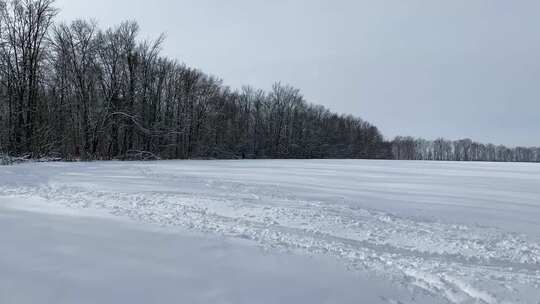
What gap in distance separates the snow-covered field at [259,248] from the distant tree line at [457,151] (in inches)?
4322

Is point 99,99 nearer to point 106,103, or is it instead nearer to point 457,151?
point 106,103

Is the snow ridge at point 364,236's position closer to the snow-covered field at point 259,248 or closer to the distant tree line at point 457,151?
the snow-covered field at point 259,248

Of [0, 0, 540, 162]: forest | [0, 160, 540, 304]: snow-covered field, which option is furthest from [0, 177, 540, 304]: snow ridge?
[0, 0, 540, 162]: forest

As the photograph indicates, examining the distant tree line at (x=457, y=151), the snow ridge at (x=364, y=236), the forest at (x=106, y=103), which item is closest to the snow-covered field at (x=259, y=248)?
the snow ridge at (x=364, y=236)

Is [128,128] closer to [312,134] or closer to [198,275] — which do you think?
[198,275]

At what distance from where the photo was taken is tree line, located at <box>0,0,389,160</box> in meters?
26.2

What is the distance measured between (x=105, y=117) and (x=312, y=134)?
149ft

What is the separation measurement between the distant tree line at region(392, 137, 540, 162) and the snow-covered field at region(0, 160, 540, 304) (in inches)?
4322

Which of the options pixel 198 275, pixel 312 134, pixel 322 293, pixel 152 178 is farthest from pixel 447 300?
pixel 312 134

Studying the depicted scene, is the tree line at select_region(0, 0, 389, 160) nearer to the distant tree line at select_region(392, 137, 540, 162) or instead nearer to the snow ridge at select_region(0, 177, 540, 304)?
the snow ridge at select_region(0, 177, 540, 304)

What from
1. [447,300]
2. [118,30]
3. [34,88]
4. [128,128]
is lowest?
[447,300]

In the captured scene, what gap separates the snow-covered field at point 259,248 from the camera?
3725mm

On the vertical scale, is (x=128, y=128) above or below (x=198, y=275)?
above

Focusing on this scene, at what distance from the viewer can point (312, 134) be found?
71750 mm
